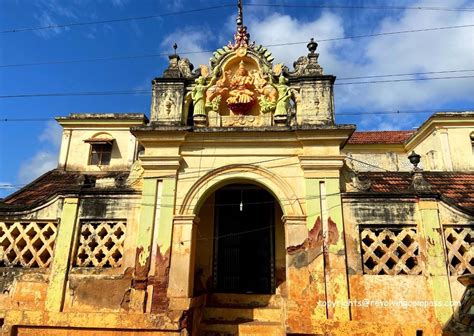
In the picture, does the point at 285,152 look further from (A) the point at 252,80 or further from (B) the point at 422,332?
(B) the point at 422,332

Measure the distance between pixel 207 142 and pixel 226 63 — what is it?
7.52 ft

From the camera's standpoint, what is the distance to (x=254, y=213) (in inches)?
424

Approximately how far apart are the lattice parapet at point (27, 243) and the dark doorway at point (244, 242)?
14.0 feet

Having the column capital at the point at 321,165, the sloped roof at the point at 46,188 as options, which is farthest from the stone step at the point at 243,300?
the sloped roof at the point at 46,188

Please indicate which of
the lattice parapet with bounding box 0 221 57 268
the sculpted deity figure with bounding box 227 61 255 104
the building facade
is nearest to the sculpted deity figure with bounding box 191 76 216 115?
the building facade

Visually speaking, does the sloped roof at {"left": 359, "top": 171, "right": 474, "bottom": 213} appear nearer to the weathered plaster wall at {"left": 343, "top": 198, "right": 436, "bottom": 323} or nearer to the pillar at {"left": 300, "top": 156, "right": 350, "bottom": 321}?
the weathered plaster wall at {"left": 343, "top": 198, "right": 436, "bottom": 323}

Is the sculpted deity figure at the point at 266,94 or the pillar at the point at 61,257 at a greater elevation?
the sculpted deity figure at the point at 266,94

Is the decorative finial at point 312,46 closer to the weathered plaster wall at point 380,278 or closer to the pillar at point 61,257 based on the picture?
the weathered plaster wall at point 380,278

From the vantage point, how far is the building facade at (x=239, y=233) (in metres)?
7.67

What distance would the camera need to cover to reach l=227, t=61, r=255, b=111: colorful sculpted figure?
30.7ft

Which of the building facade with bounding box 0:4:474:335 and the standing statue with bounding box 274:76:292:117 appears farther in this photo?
the standing statue with bounding box 274:76:292:117

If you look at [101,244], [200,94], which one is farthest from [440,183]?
[101,244]

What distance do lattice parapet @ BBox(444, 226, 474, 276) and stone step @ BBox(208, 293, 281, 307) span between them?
13.9 feet

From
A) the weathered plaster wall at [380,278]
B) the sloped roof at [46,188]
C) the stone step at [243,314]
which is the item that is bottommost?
the stone step at [243,314]
